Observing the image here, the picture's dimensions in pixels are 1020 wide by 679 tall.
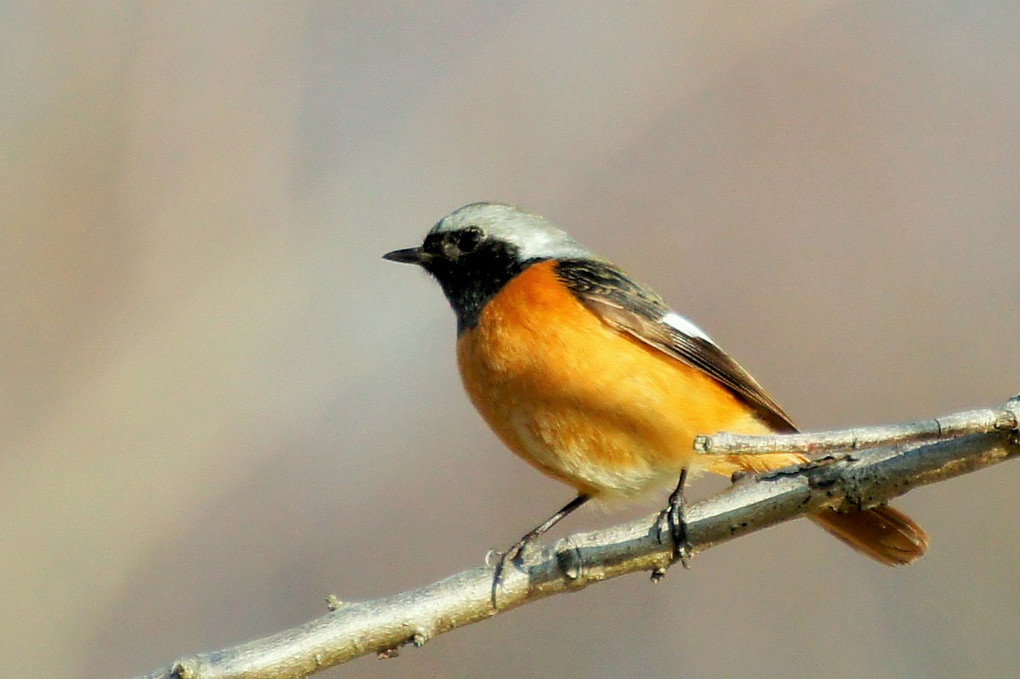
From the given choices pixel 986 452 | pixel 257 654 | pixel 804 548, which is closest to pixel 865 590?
pixel 804 548

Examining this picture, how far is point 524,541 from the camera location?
4.46 metres

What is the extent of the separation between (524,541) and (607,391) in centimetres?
75

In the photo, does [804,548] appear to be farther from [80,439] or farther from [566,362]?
[80,439]

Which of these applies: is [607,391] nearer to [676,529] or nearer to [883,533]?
[676,529]

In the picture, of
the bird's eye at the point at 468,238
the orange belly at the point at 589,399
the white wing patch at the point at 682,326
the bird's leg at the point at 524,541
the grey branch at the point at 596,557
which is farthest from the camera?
the bird's eye at the point at 468,238

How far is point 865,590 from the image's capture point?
6.32m

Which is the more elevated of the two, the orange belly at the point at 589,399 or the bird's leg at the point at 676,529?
the orange belly at the point at 589,399

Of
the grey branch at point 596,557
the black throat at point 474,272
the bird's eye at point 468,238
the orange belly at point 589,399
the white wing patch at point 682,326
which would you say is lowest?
the grey branch at point 596,557

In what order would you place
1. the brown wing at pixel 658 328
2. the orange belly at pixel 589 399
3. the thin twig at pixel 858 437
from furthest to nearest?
1. the brown wing at pixel 658 328
2. the orange belly at pixel 589 399
3. the thin twig at pixel 858 437

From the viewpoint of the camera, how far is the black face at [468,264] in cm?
531

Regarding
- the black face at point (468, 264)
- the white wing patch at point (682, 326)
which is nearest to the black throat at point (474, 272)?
the black face at point (468, 264)

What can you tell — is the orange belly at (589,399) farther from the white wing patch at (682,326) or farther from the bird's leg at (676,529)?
the bird's leg at (676,529)

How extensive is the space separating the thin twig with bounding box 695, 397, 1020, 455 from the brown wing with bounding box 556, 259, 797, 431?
1.94 metres

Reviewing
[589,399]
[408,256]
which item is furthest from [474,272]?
[589,399]
